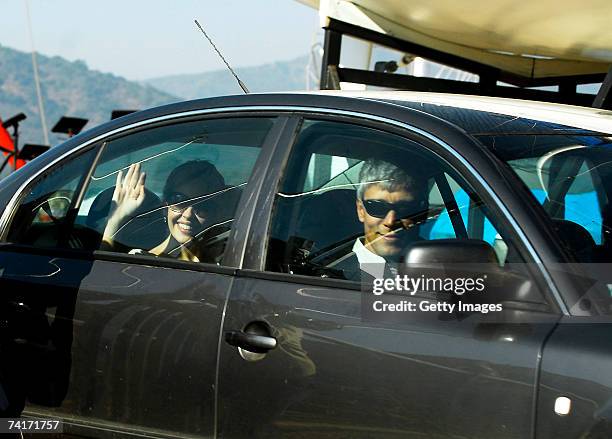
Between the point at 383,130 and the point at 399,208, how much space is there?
241 mm

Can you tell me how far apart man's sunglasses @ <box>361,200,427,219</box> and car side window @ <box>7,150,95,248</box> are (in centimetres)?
109

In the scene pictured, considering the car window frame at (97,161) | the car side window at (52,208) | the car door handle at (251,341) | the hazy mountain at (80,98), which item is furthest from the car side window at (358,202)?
the hazy mountain at (80,98)

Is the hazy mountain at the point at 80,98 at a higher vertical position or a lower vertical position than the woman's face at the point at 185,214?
higher

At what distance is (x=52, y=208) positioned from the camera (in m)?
4.21

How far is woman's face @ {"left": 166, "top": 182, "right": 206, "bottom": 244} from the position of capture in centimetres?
384

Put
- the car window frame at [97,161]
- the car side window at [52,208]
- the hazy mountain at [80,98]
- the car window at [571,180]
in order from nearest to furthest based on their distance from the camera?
the car window at [571,180] < the car window frame at [97,161] < the car side window at [52,208] < the hazy mountain at [80,98]

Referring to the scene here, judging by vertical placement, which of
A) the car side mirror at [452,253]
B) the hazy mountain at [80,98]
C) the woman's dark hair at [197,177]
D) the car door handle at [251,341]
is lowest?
the car door handle at [251,341]

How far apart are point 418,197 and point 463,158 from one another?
0.22 metres

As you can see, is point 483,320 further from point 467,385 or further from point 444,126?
point 444,126

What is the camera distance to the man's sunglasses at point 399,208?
11.4ft
